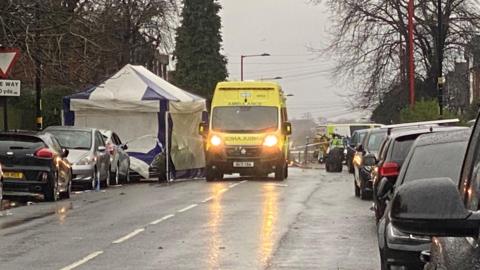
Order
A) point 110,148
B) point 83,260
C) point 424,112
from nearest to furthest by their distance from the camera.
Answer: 1. point 83,260
2. point 110,148
3. point 424,112

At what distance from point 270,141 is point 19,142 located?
385 inches

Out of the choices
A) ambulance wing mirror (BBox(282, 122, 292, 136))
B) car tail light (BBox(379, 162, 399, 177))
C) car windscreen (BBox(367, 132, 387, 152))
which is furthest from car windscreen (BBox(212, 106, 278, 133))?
car tail light (BBox(379, 162, 399, 177))

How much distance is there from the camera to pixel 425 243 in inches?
281

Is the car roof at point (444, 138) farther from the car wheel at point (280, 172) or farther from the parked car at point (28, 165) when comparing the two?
the car wheel at point (280, 172)

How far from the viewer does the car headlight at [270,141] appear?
88.1ft

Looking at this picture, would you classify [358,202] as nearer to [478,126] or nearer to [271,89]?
[271,89]

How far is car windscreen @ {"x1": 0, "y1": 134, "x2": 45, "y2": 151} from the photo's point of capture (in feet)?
61.5

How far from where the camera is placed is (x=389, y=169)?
41.7 feet

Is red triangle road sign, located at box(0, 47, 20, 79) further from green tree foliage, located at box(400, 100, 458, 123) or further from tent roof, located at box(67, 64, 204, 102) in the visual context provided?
green tree foliage, located at box(400, 100, 458, 123)

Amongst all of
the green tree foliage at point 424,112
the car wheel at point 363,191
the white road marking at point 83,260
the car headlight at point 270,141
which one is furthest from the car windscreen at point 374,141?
the white road marking at point 83,260

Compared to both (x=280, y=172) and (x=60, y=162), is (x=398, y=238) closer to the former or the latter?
(x=60, y=162)

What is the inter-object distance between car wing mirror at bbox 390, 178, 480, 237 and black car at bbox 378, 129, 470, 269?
170 inches

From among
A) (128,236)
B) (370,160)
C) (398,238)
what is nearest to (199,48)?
(370,160)

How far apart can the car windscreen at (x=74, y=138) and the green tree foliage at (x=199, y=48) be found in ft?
166
